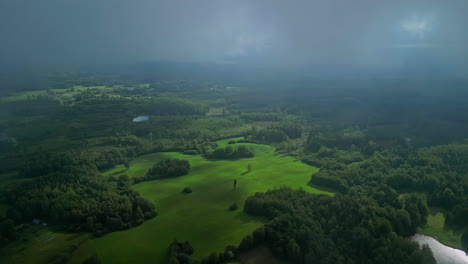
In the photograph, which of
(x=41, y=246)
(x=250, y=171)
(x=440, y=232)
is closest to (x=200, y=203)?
(x=250, y=171)

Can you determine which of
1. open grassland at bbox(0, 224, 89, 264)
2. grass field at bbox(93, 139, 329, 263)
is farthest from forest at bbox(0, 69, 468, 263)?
grass field at bbox(93, 139, 329, 263)

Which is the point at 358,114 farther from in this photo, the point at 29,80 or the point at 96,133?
the point at 29,80

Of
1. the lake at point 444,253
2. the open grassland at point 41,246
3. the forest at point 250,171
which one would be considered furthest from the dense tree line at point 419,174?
the open grassland at point 41,246

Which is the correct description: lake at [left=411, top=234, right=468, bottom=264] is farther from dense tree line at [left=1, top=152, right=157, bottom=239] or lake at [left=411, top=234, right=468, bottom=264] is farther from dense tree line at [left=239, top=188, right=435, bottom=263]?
dense tree line at [left=1, top=152, right=157, bottom=239]

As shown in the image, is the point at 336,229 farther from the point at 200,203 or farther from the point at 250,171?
the point at 250,171

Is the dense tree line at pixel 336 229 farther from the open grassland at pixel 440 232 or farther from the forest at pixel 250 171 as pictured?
the open grassland at pixel 440 232

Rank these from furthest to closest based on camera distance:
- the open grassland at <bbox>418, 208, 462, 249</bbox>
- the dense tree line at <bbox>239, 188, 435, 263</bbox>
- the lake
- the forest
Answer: the open grassland at <bbox>418, 208, 462, 249</bbox>
the lake
the forest
the dense tree line at <bbox>239, 188, 435, 263</bbox>

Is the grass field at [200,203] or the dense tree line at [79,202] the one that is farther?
the dense tree line at [79,202]
